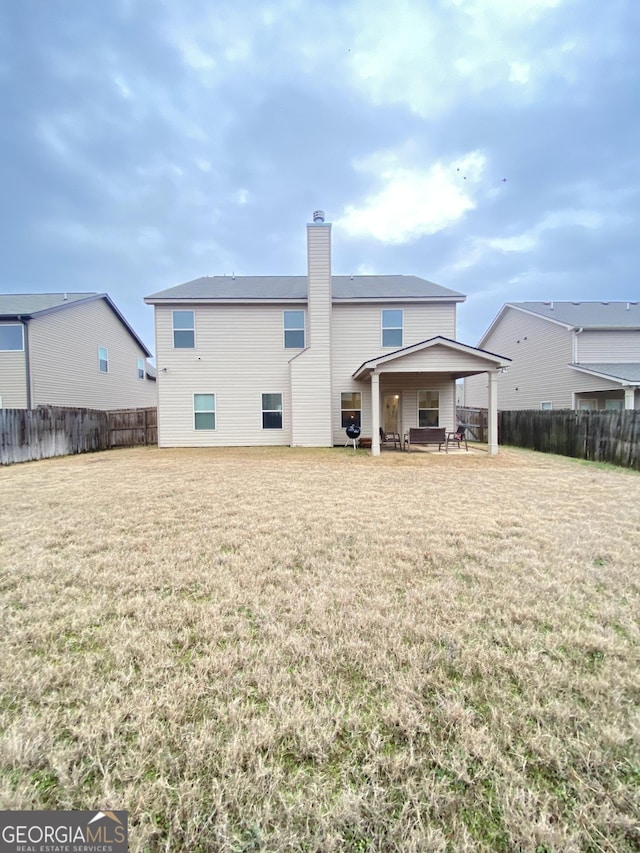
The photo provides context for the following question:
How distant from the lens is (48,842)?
4.25 feet

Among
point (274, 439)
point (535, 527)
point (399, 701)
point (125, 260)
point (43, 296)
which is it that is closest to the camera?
point (399, 701)

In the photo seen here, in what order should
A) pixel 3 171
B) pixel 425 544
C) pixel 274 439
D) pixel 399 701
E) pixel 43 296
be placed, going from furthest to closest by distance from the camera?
pixel 3 171
pixel 43 296
pixel 274 439
pixel 425 544
pixel 399 701

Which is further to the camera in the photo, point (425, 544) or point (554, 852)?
point (425, 544)

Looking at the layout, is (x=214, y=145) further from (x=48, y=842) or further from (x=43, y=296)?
(x=48, y=842)

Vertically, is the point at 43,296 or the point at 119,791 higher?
the point at 43,296

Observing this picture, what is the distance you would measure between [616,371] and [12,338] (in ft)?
83.4

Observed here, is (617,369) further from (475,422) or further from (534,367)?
(475,422)

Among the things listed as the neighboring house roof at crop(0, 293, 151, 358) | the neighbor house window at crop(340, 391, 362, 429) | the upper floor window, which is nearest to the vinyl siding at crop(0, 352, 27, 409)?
the neighboring house roof at crop(0, 293, 151, 358)

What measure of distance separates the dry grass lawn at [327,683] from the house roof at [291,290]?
11.3 metres

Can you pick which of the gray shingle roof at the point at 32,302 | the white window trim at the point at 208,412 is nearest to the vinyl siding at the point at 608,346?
the white window trim at the point at 208,412

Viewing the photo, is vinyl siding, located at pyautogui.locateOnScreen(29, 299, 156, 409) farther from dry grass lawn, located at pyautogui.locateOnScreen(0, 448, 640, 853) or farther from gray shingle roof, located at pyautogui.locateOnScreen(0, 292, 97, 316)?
dry grass lawn, located at pyautogui.locateOnScreen(0, 448, 640, 853)

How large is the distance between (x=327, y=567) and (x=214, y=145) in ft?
93.1

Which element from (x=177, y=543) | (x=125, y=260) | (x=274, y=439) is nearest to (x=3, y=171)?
(x=125, y=260)

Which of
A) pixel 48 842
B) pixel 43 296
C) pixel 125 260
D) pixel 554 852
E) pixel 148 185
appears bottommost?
pixel 48 842
